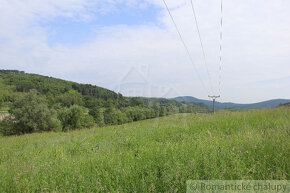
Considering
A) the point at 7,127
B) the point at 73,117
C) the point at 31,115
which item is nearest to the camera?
the point at 31,115

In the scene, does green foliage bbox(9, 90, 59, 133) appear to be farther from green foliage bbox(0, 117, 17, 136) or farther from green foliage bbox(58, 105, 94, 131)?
green foliage bbox(58, 105, 94, 131)

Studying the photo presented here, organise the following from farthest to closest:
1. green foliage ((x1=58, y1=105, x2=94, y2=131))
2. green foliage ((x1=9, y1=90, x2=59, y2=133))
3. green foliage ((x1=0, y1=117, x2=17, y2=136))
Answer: green foliage ((x1=58, y1=105, x2=94, y2=131))
green foliage ((x1=0, y1=117, x2=17, y2=136))
green foliage ((x1=9, y1=90, x2=59, y2=133))

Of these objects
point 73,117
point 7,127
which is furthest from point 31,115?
point 73,117

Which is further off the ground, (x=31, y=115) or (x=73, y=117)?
(x=31, y=115)

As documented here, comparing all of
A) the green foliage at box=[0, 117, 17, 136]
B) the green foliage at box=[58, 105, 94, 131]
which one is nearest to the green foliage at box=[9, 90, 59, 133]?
the green foliage at box=[0, 117, 17, 136]

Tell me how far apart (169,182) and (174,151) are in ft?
3.49

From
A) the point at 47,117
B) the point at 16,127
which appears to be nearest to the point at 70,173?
the point at 47,117

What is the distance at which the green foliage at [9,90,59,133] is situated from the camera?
4216 centimetres

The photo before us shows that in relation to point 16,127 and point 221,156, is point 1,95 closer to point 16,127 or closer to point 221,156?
point 16,127

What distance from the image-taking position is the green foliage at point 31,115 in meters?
42.2

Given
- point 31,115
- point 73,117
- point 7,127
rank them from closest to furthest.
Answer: point 31,115, point 7,127, point 73,117

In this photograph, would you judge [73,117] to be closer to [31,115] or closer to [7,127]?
[31,115]

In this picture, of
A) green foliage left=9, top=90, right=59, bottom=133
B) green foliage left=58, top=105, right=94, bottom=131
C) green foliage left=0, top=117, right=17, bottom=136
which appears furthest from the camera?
green foliage left=58, top=105, right=94, bottom=131

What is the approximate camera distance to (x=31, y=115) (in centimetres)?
4244
